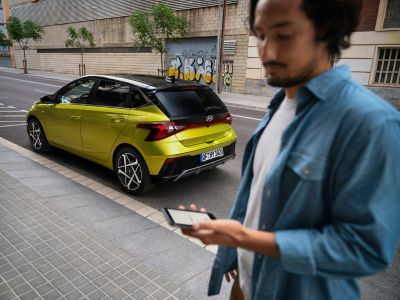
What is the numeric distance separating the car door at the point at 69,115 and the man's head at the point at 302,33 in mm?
4694

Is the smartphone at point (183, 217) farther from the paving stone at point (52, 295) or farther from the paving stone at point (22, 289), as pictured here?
the paving stone at point (22, 289)

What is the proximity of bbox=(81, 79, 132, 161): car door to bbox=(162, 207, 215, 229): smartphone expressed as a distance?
3.34 meters

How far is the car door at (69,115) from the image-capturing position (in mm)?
5328

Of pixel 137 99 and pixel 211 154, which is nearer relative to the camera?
pixel 137 99

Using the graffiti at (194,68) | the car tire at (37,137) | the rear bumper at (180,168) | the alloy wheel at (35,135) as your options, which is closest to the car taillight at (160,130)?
the rear bumper at (180,168)

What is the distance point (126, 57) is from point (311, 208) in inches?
1118

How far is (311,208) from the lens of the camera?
98cm

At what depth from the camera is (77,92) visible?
5.66m

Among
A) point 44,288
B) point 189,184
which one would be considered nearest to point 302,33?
point 44,288

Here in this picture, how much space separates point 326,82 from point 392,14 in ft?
52.9

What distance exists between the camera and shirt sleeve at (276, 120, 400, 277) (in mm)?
860

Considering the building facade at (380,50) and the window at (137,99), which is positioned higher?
the building facade at (380,50)

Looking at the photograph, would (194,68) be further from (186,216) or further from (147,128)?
(186,216)

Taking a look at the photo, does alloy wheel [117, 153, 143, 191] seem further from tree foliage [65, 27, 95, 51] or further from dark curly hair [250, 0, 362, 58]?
tree foliage [65, 27, 95, 51]
